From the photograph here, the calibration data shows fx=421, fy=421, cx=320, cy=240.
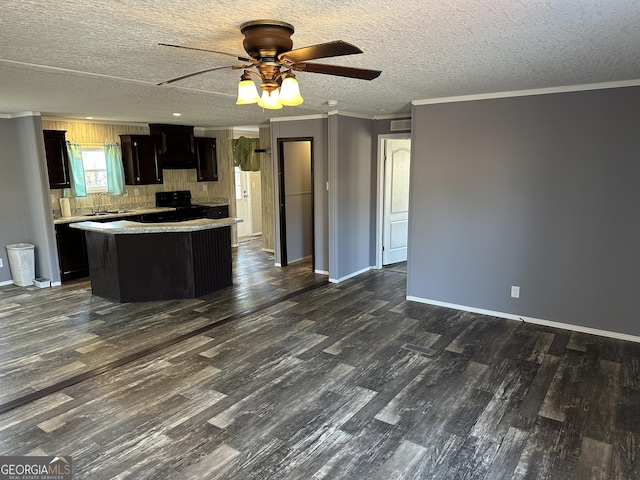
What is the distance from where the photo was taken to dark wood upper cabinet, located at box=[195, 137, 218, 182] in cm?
800

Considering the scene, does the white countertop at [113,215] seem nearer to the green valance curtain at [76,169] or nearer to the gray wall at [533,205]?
the green valance curtain at [76,169]

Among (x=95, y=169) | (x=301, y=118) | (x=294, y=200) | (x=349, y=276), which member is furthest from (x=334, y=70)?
(x=95, y=169)

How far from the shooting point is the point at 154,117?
20.8 ft

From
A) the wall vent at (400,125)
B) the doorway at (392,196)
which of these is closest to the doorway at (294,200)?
the doorway at (392,196)

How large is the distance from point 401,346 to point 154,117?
16.2 ft

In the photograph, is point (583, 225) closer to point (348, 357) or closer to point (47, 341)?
point (348, 357)

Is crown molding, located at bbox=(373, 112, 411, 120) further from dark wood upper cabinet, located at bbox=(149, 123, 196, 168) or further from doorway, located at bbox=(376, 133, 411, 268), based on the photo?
dark wood upper cabinet, located at bbox=(149, 123, 196, 168)

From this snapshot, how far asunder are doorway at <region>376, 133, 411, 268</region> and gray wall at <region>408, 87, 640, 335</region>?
1.54 m

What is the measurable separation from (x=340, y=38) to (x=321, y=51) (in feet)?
1.80

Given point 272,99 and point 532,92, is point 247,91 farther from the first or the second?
point 532,92

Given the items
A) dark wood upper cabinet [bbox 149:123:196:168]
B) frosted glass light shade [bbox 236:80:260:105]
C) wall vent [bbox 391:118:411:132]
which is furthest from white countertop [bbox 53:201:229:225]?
frosted glass light shade [bbox 236:80:260:105]

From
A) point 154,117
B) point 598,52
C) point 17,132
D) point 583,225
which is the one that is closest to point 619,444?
point 583,225

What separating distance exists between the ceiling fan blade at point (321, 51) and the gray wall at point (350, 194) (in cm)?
371

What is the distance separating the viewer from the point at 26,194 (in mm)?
5941
